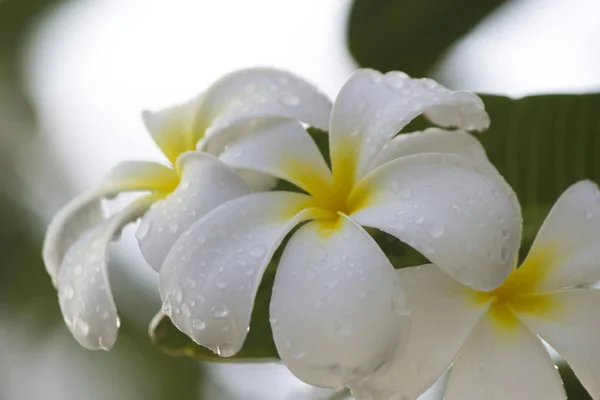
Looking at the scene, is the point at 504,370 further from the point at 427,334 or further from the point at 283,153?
the point at 283,153

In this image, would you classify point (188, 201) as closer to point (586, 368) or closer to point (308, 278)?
point (308, 278)

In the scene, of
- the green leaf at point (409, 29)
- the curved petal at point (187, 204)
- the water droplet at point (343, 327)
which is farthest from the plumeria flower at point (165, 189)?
the green leaf at point (409, 29)

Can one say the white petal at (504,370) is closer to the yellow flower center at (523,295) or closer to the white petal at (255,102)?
the yellow flower center at (523,295)

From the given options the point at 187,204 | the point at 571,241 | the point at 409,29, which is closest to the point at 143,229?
the point at 187,204

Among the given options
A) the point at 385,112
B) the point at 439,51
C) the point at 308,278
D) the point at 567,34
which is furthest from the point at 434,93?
the point at 567,34

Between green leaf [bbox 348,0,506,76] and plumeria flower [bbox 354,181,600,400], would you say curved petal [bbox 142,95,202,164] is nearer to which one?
plumeria flower [bbox 354,181,600,400]

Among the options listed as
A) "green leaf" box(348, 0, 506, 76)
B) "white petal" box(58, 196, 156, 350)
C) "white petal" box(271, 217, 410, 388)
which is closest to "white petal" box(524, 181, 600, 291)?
"white petal" box(271, 217, 410, 388)
